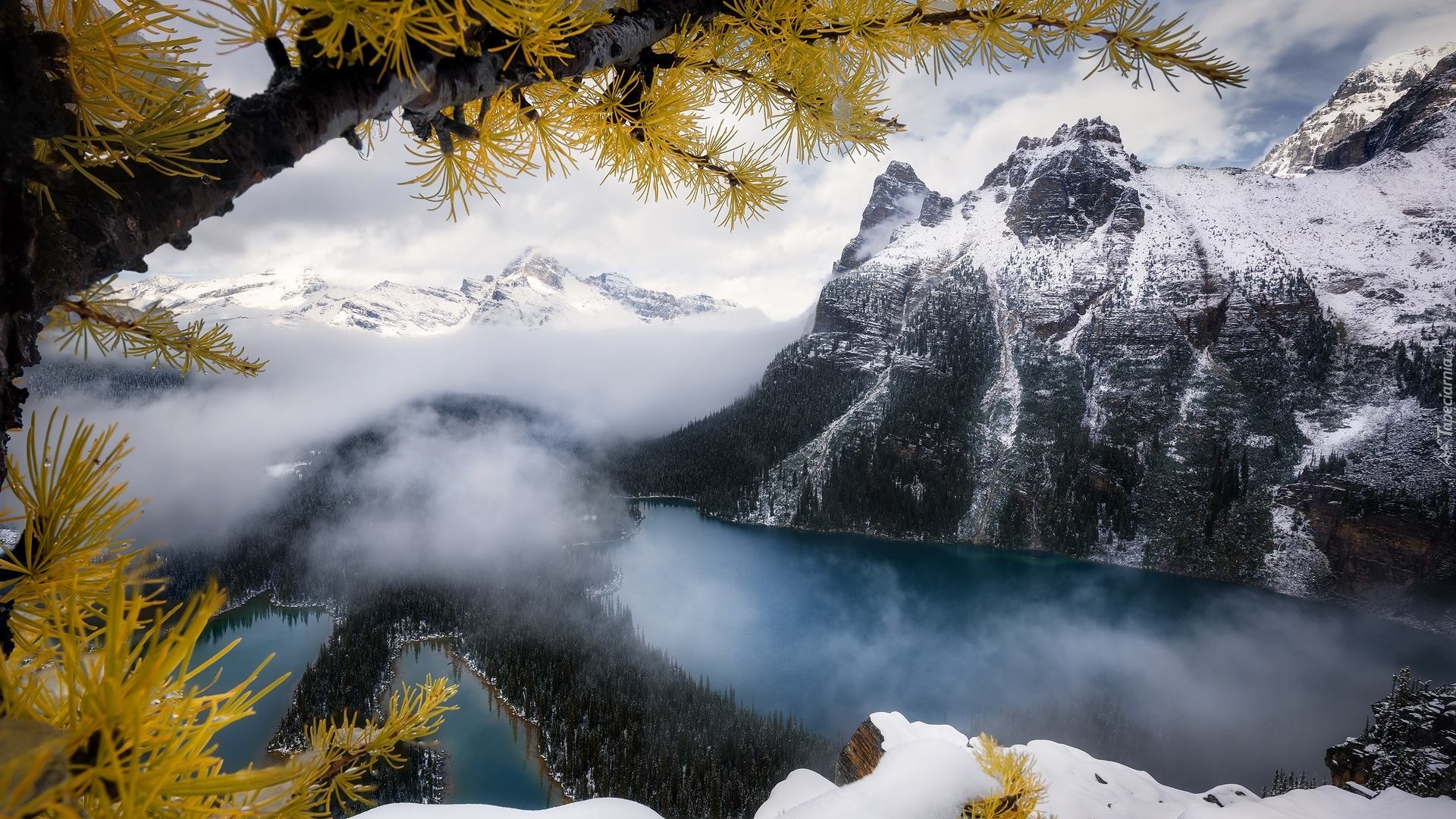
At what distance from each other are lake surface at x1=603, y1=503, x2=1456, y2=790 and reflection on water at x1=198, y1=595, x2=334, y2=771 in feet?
93.7

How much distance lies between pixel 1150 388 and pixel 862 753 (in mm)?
78721

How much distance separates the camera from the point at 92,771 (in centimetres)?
49

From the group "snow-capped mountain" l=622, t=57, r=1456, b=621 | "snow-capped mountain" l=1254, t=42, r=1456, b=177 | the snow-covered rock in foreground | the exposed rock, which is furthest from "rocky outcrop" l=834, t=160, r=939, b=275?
the snow-covered rock in foreground

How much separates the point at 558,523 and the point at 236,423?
150 metres

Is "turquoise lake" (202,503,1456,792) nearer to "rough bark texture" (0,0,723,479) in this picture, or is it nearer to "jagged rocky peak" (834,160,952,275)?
"rough bark texture" (0,0,723,479)

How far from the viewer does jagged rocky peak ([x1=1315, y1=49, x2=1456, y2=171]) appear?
6712 cm

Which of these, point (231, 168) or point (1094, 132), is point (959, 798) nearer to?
point (231, 168)

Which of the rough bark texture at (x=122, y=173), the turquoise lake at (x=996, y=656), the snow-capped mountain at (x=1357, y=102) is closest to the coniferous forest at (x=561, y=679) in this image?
the turquoise lake at (x=996, y=656)

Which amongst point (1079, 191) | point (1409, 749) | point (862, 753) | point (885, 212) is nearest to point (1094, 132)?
point (1079, 191)

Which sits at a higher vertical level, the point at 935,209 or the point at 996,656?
the point at 935,209

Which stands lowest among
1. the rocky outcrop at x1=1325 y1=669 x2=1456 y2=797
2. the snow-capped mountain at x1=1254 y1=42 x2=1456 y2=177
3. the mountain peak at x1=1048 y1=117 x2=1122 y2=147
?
the rocky outcrop at x1=1325 y1=669 x2=1456 y2=797

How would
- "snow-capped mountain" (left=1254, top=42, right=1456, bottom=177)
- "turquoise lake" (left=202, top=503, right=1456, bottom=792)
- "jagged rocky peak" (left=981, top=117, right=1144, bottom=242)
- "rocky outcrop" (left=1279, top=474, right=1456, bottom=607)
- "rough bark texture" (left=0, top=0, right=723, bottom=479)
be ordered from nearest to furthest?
"rough bark texture" (left=0, top=0, right=723, bottom=479) < "turquoise lake" (left=202, top=503, right=1456, bottom=792) < "rocky outcrop" (left=1279, top=474, right=1456, bottom=607) < "jagged rocky peak" (left=981, top=117, right=1144, bottom=242) < "snow-capped mountain" (left=1254, top=42, right=1456, bottom=177)

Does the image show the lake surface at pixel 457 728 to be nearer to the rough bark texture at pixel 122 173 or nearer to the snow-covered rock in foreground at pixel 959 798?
the snow-covered rock in foreground at pixel 959 798

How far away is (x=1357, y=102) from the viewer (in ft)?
364
